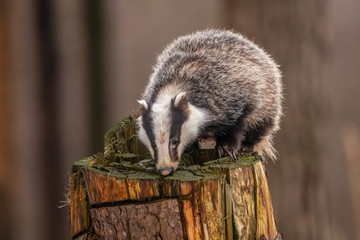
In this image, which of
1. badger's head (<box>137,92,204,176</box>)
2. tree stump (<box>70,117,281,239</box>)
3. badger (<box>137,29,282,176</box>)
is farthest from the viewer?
badger (<box>137,29,282,176</box>)

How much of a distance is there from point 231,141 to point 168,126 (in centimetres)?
97

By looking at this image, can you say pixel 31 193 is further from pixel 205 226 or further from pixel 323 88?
pixel 205 226

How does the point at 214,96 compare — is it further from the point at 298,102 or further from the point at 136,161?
the point at 298,102

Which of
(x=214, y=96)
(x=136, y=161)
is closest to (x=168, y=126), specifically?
(x=136, y=161)

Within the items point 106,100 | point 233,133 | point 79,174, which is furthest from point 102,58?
point 79,174

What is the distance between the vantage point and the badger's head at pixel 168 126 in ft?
14.1

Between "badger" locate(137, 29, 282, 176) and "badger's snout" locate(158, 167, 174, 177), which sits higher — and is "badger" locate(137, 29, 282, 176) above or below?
above

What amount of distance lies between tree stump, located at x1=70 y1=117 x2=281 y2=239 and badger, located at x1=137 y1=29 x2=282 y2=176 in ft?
2.52

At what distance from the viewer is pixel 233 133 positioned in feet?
17.5

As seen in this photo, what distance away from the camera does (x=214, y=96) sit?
5.18m

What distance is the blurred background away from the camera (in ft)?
22.5

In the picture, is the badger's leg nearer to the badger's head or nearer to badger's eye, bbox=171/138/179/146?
the badger's head

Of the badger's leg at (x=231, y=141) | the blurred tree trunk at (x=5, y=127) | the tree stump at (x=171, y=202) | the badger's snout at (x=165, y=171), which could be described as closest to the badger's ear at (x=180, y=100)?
the badger's leg at (x=231, y=141)

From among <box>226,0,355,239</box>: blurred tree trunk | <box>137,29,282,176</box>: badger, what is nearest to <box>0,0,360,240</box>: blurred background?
<box>226,0,355,239</box>: blurred tree trunk
